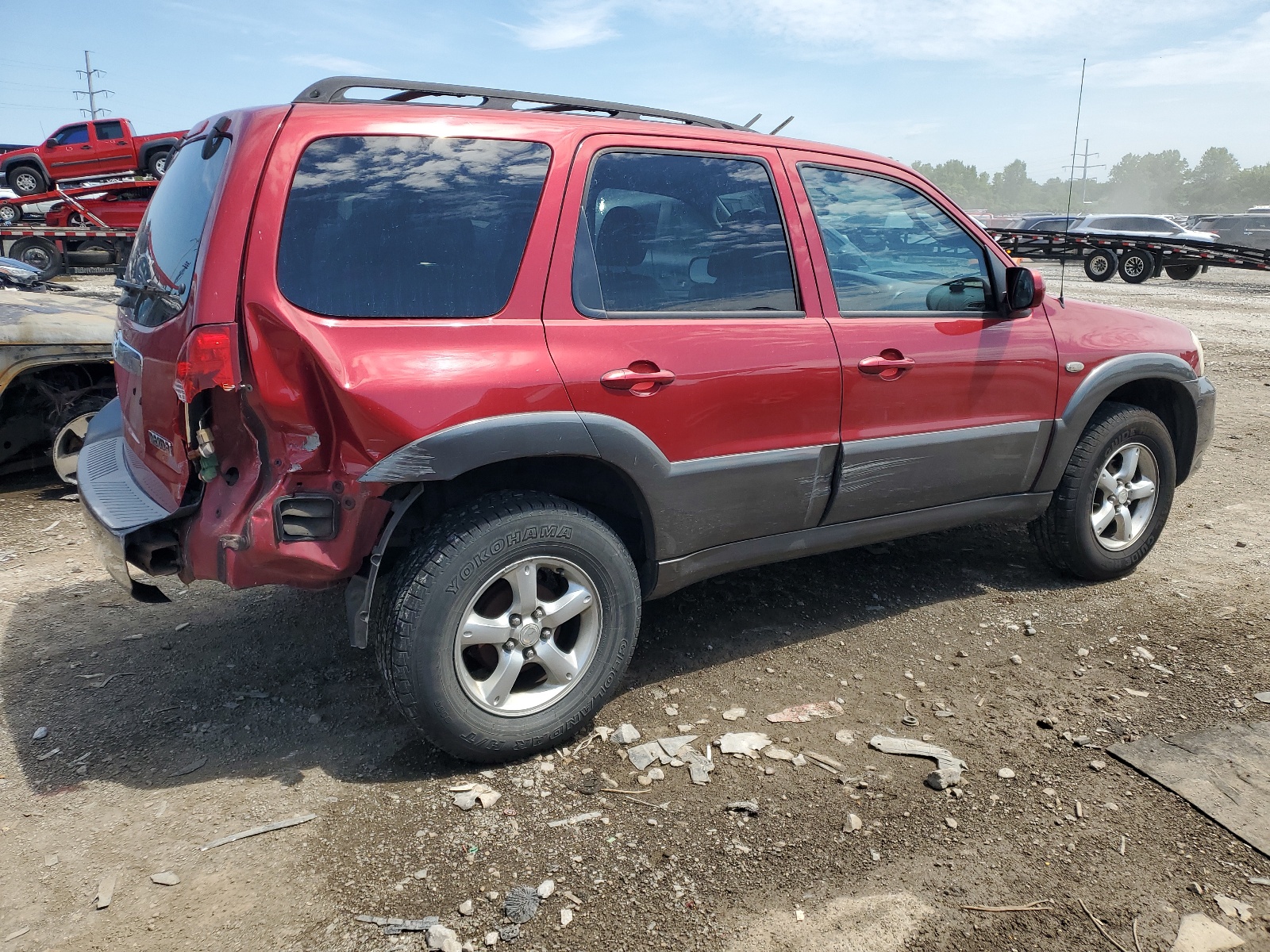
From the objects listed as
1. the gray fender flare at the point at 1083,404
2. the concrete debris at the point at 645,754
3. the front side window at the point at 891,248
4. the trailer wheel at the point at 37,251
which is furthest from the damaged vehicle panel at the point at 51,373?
the trailer wheel at the point at 37,251

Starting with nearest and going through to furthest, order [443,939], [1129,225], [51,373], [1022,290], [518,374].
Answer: [443,939] < [518,374] < [1022,290] < [51,373] < [1129,225]

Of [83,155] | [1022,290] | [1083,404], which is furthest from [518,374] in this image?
[83,155]

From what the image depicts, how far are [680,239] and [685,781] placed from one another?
1739 mm

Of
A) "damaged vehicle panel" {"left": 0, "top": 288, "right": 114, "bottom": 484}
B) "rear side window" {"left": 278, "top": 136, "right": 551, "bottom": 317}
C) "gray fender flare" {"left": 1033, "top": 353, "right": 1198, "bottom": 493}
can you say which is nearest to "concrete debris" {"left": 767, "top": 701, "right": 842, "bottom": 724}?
"gray fender flare" {"left": 1033, "top": 353, "right": 1198, "bottom": 493}

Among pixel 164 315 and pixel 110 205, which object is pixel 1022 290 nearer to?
pixel 164 315

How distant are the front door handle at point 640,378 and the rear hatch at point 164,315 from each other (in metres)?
1.09

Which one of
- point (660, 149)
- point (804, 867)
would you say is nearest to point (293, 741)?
point (804, 867)

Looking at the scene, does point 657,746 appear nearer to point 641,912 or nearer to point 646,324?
point 641,912

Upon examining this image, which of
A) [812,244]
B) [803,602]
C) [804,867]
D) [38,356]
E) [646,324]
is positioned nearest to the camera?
[804,867]

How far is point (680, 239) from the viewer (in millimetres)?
3141

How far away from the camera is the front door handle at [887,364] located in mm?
3412

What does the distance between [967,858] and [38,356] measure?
16.9ft

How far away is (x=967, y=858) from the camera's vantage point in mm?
2518

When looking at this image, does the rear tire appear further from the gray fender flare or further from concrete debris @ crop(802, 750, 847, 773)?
concrete debris @ crop(802, 750, 847, 773)
